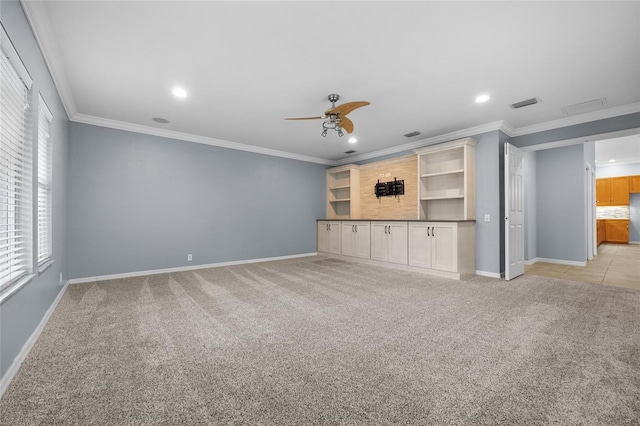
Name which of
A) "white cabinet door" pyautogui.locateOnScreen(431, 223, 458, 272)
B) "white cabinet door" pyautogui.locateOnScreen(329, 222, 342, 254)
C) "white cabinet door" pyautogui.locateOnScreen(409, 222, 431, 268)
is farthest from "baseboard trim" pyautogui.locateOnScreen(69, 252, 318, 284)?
"white cabinet door" pyautogui.locateOnScreen(431, 223, 458, 272)

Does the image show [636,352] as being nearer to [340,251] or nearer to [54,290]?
[340,251]

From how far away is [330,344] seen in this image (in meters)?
2.20

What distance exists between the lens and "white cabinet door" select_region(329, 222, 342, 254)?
6.62 metres

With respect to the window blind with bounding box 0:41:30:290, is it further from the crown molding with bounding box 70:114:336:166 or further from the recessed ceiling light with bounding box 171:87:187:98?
the crown molding with bounding box 70:114:336:166

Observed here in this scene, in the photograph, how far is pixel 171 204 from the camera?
5.04 metres

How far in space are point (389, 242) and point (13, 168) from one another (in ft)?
16.7

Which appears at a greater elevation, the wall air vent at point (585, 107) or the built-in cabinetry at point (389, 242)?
the wall air vent at point (585, 107)

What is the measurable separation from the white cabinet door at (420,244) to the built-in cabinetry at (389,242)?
0.46 feet

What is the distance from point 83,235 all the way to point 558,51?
21.1ft

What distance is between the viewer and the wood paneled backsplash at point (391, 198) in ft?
19.3

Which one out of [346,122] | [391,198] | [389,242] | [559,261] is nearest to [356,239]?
[389,242]

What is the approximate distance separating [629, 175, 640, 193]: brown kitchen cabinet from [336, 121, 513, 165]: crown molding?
8341mm

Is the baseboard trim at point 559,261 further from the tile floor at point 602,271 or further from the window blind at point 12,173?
the window blind at point 12,173

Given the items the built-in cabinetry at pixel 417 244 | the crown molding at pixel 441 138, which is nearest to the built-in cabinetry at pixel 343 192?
the crown molding at pixel 441 138
